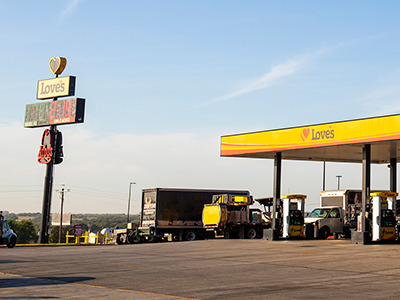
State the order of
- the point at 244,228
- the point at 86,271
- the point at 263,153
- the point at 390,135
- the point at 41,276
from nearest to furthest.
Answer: the point at 41,276 < the point at 86,271 < the point at 390,135 < the point at 263,153 < the point at 244,228

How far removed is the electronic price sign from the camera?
1805 inches

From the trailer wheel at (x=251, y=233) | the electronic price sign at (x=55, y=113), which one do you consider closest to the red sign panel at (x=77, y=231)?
the electronic price sign at (x=55, y=113)

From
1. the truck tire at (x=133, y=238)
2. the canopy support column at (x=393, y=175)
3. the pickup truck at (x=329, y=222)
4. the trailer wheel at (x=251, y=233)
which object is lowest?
the truck tire at (x=133, y=238)

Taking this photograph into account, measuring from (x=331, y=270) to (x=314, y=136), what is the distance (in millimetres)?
11568

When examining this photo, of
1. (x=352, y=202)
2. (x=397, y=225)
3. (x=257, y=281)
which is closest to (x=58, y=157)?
(x=352, y=202)

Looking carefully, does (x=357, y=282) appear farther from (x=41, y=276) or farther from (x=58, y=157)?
(x=58, y=157)

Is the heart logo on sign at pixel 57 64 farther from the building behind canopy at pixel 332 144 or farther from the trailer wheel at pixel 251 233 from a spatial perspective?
the trailer wheel at pixel 251 233

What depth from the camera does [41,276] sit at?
13914 mm

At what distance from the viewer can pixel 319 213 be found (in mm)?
31969

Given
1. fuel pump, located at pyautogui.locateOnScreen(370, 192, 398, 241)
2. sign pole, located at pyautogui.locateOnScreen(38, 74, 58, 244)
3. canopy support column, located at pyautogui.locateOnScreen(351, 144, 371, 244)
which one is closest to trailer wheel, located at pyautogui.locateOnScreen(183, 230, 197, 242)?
canopy support column, located at pyautogui.locateOnScreen(351, 144, 371, 244)

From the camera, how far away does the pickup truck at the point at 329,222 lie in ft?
102

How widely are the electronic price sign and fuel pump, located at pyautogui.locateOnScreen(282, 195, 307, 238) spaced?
23.7m

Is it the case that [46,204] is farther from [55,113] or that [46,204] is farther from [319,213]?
[319,213]

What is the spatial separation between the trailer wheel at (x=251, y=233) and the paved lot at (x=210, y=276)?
37.8 ft
